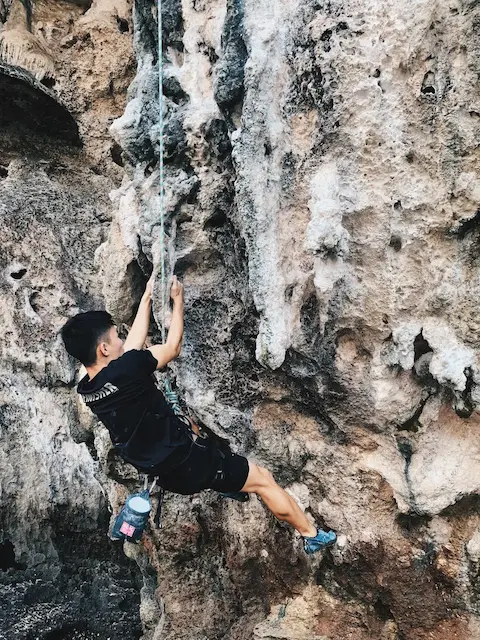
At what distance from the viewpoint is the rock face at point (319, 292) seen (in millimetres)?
2797

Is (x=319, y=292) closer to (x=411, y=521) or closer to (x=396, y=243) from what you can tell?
(x=396, y=243)

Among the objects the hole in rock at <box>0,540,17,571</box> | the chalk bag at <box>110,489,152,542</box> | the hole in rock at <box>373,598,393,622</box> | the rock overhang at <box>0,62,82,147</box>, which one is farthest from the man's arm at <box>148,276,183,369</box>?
the hole in rock at <box>0,540,17,571</box>

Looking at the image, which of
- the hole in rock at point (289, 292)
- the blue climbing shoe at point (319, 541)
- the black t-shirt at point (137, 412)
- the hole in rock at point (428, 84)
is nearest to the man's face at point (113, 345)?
the black t-shirt at point (137, 412)

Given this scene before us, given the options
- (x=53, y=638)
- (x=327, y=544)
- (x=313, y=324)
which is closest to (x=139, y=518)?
(x=327, y=544)

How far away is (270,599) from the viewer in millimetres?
3875

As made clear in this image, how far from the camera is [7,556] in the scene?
579 cm

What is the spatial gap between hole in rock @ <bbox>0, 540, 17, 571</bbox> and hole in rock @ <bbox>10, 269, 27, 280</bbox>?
2.56 meters

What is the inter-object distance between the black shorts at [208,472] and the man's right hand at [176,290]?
2.80 feet

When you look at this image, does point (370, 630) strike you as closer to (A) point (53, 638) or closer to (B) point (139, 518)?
(B) point (139, 518)

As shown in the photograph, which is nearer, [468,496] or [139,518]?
[468,496]

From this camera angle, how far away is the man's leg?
3361 mm

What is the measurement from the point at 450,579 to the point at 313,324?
1.54m

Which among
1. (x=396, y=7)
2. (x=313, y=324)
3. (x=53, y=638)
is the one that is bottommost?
(x=53, y=638)

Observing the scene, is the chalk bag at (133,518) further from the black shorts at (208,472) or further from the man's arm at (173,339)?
the man's arm at (173,339)
